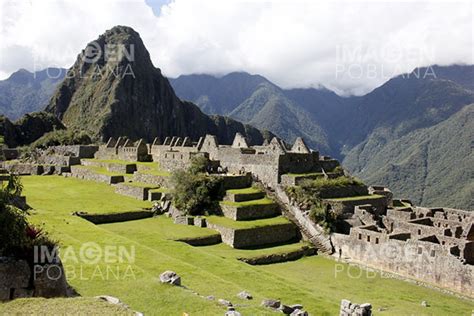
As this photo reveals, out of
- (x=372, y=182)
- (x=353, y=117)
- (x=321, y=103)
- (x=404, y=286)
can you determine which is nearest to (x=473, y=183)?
(x=372, y=182)

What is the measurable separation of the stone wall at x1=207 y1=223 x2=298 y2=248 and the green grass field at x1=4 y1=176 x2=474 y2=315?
0.66 metres

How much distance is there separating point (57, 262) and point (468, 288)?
54.9 ft

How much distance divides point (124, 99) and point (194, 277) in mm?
165102

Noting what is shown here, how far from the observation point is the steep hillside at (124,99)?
16812 centimetres

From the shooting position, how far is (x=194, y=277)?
15.4 m

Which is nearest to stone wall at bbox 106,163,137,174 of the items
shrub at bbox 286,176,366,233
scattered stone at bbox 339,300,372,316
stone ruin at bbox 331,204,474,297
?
shrub at bbox 286,176,366,233

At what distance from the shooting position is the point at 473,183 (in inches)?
2665

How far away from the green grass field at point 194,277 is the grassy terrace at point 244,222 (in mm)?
1114

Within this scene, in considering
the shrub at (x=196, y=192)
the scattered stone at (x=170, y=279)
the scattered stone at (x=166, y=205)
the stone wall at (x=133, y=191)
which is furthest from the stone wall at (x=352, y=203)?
the scattered stone at (x=170, y=279)

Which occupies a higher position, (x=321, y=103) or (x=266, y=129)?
(x=321, y=103)

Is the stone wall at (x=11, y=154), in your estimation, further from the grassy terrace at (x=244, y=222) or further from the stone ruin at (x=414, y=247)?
the stone ruin at (x=414, y=247)

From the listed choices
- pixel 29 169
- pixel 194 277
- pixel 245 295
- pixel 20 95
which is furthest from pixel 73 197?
pixel 20 95

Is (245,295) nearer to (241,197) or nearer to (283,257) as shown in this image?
(283,257)

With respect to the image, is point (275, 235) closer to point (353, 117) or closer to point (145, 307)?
point (145, 307)
